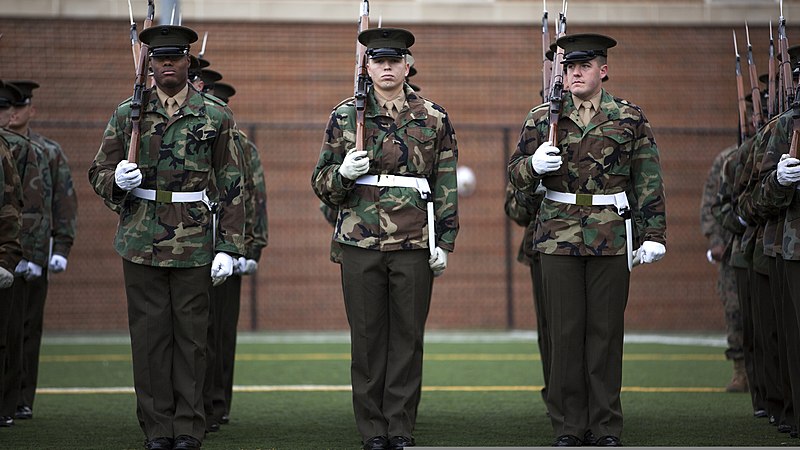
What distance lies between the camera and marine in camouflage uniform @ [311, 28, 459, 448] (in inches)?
283

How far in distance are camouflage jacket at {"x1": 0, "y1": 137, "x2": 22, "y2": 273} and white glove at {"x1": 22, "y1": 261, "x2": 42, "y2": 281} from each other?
4.56 feet

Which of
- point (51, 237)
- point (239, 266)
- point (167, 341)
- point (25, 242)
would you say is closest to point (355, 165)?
point (167, 341)

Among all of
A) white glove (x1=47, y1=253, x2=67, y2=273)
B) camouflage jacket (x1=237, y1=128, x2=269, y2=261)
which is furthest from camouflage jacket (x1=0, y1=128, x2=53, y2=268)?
camouflage jacket (x1=237, y1=128, x2=269, y2=261)

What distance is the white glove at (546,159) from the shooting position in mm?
7051

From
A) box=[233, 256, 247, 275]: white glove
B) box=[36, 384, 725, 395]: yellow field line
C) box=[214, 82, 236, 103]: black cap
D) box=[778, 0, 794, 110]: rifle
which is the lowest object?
box=[36, 384, 725, 395]: yellow field line

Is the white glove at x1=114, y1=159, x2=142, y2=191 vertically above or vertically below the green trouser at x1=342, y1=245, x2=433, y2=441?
above

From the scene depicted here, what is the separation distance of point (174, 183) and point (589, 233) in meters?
2.38

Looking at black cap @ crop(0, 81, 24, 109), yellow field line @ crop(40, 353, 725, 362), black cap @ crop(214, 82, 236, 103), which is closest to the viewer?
black cap @ crop(0, 81, 24, 109)

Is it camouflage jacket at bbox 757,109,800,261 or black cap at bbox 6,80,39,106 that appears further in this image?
black cap at bbox 6,80,39,106

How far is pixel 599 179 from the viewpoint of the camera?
23.9 feet

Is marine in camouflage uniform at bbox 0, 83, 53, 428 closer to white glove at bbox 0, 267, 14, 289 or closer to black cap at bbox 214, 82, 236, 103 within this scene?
white glove at bbox 0, 267, 14, 289

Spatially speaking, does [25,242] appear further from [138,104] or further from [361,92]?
[361,92]

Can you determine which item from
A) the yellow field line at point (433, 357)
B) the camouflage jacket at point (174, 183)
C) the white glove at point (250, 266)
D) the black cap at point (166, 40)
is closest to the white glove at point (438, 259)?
the camouflage jacket at point (174, 183)

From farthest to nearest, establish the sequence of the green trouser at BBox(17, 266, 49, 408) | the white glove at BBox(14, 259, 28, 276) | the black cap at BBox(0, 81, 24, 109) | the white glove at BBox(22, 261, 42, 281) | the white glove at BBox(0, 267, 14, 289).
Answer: the green trouser at BBox(17, 266, 49, 408), the white glove at BBox(22, 261, 42, 281), the black cap at BBox(0, 81, 24, 109), the white glove at BBox(14, 259, 28, 276), the white glove at BBox(0, 267, 14, 289)
